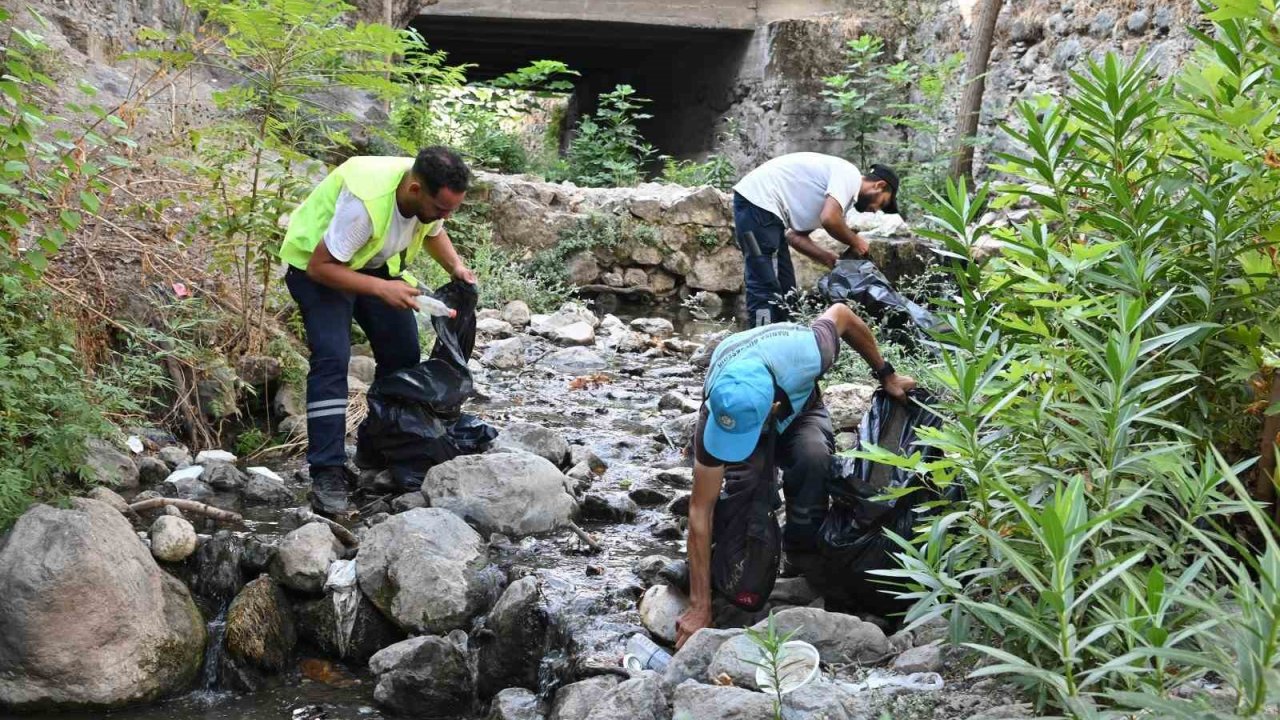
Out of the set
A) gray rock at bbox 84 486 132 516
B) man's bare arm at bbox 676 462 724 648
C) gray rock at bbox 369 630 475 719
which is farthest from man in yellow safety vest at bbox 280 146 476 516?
man's bare arm at bbox 676 462 724 648

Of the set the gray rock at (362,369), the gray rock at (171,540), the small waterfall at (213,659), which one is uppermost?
the gray rock at (362,369)

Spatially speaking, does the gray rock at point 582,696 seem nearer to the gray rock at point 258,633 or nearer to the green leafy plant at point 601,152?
the gray rock at point 258,633

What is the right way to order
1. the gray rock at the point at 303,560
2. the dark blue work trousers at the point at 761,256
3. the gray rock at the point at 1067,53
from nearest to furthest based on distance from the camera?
the gray rock at the point at 303,560, the dark blue work trousers at the point at 761,256, the gray rock at the point at 1067,53

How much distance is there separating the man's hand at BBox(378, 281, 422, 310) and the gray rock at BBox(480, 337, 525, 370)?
3.06 m

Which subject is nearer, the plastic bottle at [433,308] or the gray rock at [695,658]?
the gray rock at [695,658]

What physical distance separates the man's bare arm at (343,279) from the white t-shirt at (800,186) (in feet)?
9.56

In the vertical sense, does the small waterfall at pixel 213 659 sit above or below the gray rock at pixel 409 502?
below

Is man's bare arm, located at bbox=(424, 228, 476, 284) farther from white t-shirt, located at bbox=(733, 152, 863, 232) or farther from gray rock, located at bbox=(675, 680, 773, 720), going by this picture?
gray rock, located at bbox=(675, 680, 773, 720)

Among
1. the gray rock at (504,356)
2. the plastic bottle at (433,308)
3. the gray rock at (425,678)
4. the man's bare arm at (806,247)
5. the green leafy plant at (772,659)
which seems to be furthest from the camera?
the gray rock at (504,356)

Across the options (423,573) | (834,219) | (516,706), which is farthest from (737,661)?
(834,219)

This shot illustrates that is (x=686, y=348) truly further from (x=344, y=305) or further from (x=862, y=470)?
(x=862, y=470)

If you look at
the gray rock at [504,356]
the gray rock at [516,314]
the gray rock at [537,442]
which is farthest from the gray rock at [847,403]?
the gray rock at [516,314]

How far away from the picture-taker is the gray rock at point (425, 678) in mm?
3498

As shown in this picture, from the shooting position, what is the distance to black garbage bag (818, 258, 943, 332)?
6.50 meters
